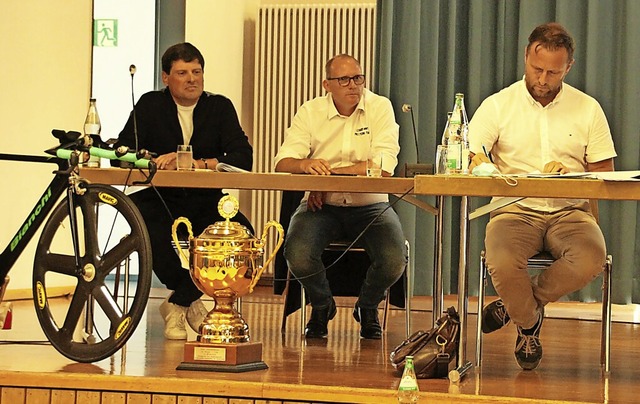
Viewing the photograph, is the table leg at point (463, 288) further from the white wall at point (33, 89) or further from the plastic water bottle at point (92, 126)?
the white wall at point (33, 89)

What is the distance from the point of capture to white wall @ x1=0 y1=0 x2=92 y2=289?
5.48 metres

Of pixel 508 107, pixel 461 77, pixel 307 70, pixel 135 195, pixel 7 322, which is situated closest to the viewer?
pixel 7 322

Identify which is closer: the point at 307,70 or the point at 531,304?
the point at 531,304

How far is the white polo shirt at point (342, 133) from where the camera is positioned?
409 centimetres

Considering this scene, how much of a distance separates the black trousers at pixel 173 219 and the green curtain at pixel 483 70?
2.18m

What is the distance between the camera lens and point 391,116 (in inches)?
161

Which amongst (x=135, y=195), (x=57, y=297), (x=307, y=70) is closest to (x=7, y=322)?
(x=135, y=195)

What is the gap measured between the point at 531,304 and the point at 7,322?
5.57 feet

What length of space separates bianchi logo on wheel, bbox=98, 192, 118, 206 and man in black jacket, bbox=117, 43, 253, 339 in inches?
28.7

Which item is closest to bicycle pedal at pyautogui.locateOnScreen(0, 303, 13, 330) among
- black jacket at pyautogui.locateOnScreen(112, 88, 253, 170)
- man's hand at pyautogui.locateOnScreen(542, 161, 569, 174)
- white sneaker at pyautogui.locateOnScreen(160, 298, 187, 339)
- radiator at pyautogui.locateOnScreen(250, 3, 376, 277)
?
white sneaker at pyautogui.locateOnScreen(160, 298, 187, 339)

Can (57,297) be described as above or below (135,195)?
below

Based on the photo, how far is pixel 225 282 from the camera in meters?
3.10

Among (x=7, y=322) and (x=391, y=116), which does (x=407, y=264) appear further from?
(x=7, y=322)

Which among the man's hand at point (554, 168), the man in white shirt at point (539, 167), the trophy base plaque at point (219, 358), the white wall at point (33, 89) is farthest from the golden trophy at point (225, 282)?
the white wall at point (33, 89)
